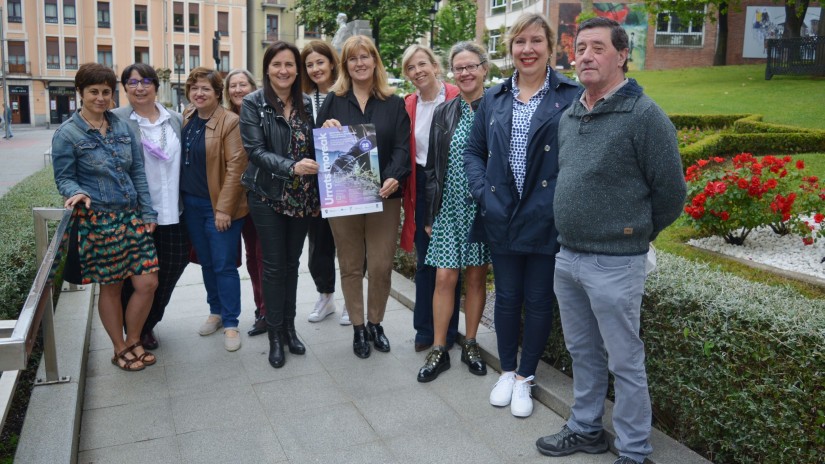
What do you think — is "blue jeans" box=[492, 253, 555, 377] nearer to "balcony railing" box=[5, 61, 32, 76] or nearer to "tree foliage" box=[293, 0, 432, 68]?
"tree foliage" box=[293, 0, 432, 68]

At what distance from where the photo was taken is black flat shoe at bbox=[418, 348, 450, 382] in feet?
14.8

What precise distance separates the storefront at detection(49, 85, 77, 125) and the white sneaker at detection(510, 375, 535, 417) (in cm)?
5612

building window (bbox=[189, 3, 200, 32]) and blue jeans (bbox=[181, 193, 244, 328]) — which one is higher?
building window (bbox=[189, 3, 200, 32])

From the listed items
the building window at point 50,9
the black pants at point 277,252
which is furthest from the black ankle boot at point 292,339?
the building window at point 50,9

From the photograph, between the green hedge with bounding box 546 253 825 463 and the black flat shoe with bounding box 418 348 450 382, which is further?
the black flat shoe with bounding box 418 348 450 382

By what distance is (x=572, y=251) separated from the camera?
11.0ft

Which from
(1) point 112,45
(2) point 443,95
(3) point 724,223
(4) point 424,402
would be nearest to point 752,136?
(3) point 724,223

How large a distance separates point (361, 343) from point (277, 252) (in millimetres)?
898

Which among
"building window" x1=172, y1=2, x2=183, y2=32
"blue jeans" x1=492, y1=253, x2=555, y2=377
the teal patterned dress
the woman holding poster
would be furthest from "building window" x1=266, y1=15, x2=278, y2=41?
Answer: "blue jeans" x1=492, y1=253, x2=555, y2=377

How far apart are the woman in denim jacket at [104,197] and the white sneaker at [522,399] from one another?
94.5 inches

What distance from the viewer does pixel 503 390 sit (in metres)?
4.16

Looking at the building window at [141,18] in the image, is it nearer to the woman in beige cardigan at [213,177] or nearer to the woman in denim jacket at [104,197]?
the woman in beige cardigan at [213,177]

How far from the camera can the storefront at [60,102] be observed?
53219 mm

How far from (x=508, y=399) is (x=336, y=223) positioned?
1.61m
